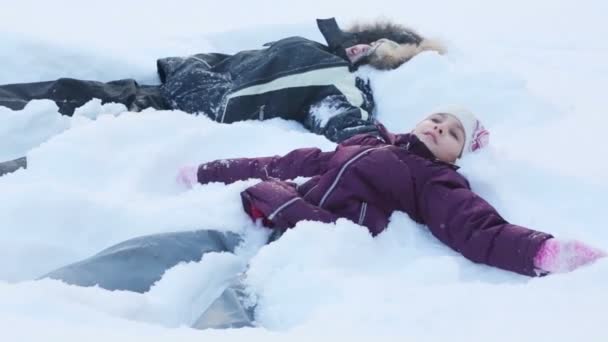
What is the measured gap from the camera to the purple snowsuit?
124cm

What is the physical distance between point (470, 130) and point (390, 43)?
2.97 feet

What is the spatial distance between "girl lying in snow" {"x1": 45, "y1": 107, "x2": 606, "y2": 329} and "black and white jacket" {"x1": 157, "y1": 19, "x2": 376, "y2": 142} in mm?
453

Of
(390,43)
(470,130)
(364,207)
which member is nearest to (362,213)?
(364,207)

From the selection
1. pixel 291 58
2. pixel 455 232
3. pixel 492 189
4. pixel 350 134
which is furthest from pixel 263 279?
pixel 291 58

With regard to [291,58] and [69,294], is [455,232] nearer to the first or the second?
[69,294]

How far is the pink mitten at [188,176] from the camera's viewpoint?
5.10ft

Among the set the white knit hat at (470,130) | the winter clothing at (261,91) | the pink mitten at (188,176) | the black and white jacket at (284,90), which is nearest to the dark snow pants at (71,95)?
the winter clothing at (261,91)

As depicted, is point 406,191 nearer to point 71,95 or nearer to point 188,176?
point 188,176

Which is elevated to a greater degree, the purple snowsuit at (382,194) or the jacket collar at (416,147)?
the jacket collar at (416,147)

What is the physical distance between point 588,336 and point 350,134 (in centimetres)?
125

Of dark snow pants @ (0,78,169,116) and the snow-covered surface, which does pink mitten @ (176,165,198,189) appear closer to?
the snow-covered surface

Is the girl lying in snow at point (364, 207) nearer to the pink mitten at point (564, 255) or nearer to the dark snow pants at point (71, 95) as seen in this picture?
the pink mitten at point (564, 255)

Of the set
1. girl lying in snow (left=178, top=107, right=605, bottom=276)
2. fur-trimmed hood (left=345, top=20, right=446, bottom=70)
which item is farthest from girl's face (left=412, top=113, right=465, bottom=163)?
fur-trimmed hood (left=345, top=20, right=446, bottom=70)

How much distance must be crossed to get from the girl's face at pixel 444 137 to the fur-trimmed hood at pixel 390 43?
0.78m
